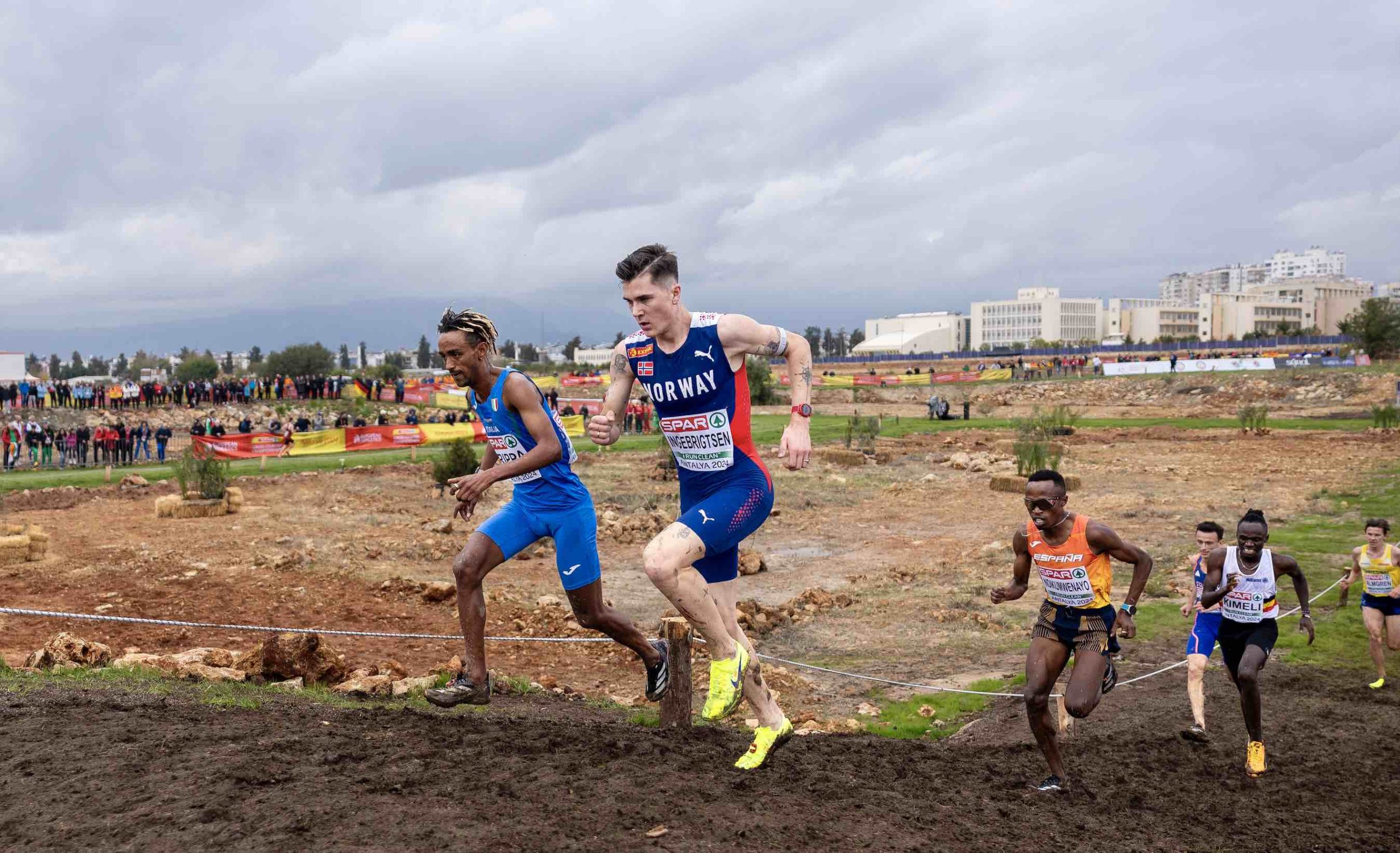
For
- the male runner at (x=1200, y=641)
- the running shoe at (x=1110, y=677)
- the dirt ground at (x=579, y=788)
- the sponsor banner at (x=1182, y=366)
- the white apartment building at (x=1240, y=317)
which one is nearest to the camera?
the dirt ground at (x=579, y=788)

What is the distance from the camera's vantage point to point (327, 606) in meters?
14.4

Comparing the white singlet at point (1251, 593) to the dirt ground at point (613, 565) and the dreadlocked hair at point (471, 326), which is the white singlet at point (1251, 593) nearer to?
the dirt ground at point (613, 565)

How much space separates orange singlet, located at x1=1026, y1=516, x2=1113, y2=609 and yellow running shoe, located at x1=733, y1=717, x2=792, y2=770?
2.17 m

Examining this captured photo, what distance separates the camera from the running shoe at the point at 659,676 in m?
6.97

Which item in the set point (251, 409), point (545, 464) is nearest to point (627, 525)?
point (545, 464)

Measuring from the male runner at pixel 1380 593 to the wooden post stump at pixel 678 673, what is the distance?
771cm

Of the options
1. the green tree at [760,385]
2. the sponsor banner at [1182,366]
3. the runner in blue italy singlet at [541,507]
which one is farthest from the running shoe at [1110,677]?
the sponsor banner at [1182,366]

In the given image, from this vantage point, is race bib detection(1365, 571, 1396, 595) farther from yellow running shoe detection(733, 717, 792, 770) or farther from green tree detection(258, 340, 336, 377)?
green tree detection(258, 340, 336, 377)

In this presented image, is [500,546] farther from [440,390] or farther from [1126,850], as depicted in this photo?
[440,390]

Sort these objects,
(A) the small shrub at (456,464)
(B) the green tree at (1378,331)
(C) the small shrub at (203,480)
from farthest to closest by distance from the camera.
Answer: (B) the green tree at (1378,331) < (A) the small shrub at (456,464) < (C) the small shrub at (203,480)

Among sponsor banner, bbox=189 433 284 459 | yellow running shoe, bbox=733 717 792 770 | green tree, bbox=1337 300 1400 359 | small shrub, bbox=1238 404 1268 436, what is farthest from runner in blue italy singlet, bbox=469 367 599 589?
green tree, bbox=1337 300 1400 359

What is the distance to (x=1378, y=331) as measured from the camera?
78.3 m

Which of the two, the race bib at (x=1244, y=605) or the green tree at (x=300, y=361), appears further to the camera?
the green tree at (x=300, y=361)

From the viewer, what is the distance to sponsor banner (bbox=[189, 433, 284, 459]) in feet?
114
